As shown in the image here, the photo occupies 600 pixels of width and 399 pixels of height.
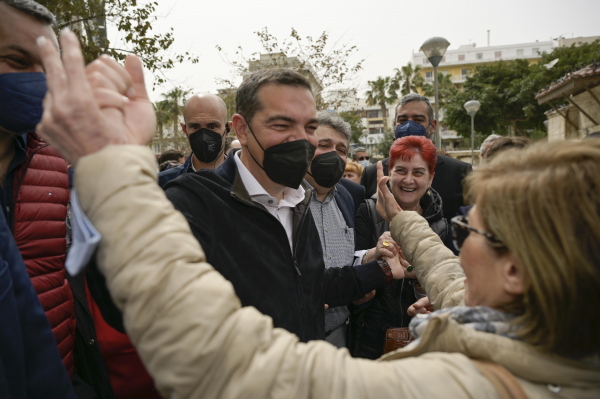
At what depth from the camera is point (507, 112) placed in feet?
103

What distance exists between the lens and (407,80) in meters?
44.9

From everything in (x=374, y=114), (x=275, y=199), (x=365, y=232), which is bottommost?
(x=365, y=232)

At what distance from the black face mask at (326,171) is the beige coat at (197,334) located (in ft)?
7.16

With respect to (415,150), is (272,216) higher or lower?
lower

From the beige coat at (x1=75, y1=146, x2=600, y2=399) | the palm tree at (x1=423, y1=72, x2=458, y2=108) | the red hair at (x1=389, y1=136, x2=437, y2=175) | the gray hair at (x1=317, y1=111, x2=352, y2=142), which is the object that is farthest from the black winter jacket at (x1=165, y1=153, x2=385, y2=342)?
the palm tree at (x1=423, y1=72, x2=458, y2=108)

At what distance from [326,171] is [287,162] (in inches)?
40.1

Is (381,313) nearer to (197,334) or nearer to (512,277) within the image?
(512,277)

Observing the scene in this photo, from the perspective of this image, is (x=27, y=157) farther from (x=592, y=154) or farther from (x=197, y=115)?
(x=197, y=115)

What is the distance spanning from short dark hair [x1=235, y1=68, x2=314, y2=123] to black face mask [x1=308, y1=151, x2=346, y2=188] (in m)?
0.92

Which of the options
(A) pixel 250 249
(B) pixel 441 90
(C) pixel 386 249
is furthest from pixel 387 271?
(B) pixel 441 90

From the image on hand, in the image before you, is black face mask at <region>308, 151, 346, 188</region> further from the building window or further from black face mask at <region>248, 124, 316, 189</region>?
the building window

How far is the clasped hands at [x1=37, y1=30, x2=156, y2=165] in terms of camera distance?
736 millimetres

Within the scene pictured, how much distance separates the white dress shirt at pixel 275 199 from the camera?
6.46 ft

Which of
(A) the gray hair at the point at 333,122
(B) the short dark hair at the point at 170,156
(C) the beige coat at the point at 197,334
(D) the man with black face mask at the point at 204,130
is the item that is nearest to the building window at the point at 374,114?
(B) the short dark hair at the point at 170,156
